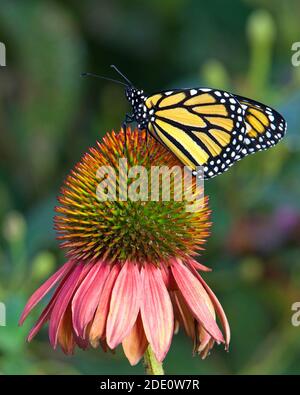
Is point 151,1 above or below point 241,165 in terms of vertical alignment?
above

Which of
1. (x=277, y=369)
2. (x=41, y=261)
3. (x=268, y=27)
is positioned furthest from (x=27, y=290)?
(x=268, y=27)

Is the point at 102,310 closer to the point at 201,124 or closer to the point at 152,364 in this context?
the point at 152,364

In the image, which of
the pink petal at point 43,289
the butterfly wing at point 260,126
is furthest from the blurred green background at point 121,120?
the butterfly wing at point 260,126

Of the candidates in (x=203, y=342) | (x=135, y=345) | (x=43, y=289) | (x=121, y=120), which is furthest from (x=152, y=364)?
(x=121, y=120)

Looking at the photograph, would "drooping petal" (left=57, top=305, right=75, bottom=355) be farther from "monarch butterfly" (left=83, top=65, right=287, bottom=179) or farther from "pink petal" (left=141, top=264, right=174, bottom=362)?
"monarch butterfly" (left=83, top=65, right=287, bottom=179)

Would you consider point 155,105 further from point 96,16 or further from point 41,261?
point 96,16
